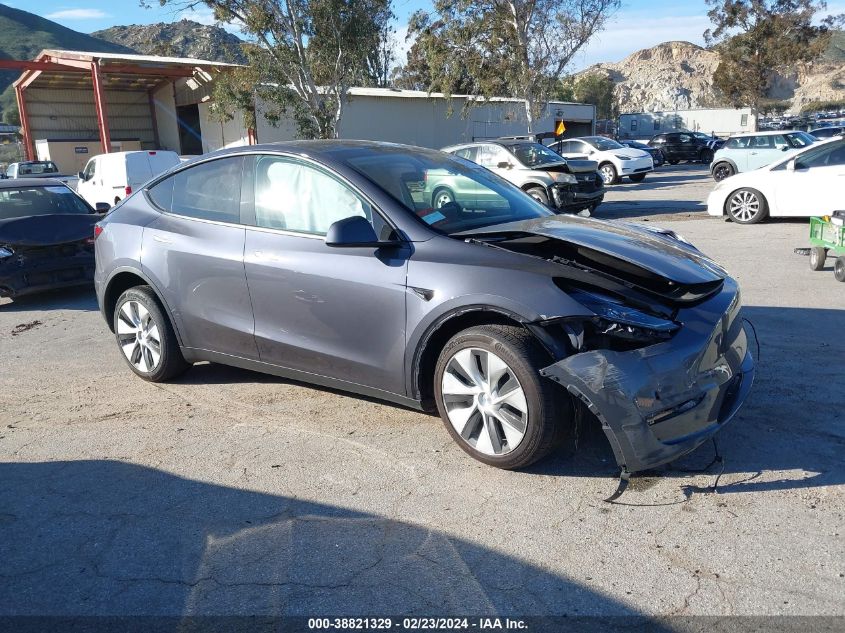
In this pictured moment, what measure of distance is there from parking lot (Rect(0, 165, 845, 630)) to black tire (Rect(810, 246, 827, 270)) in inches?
130

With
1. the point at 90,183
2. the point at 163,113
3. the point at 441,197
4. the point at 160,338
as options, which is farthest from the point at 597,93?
the point at 160,338

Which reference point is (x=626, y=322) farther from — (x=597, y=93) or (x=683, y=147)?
(x=597, y=93)

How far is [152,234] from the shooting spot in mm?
5121

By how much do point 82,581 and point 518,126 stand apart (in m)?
39.1

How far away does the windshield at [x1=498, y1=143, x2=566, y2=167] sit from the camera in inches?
609

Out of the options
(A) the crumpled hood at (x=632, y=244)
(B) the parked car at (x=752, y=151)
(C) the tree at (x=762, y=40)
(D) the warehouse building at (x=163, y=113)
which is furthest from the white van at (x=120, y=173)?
(C) the tree at (x=762, y=40)

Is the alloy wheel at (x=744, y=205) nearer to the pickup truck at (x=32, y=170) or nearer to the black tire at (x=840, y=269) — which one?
the black tire at (x=840, y=269)

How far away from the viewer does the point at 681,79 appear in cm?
15025

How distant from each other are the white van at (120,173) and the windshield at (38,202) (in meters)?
7.12

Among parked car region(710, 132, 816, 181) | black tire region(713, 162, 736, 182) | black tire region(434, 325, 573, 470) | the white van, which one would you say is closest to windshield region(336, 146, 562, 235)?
black tire region(434, 325, 573, 470)

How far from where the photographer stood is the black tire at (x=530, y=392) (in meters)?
3.43

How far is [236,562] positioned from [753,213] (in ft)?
38.3

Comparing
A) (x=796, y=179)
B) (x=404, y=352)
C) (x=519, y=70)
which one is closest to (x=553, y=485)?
(x=404, y=352)

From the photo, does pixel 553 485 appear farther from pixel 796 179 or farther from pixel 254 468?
pixel 796 179
